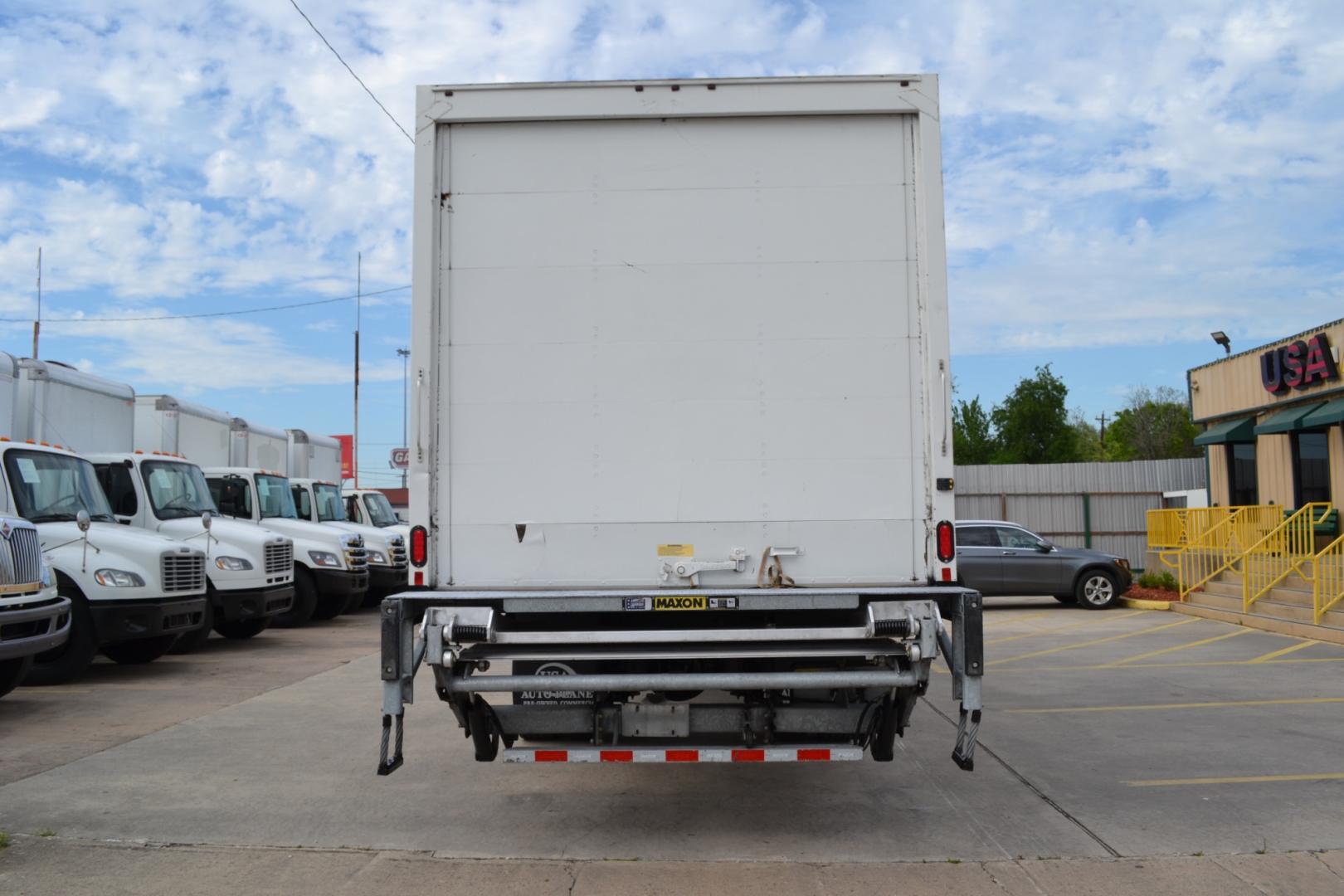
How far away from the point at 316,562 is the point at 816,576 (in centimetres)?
1353

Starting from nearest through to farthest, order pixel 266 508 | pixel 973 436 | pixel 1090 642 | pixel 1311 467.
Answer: pixel 1090 642
pixel 266 508
pixel 1311 467
pixel 973 436

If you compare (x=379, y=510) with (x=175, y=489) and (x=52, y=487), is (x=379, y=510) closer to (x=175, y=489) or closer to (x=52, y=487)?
(x=175, y=489)

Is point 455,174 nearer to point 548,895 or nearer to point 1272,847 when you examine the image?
point 548,895

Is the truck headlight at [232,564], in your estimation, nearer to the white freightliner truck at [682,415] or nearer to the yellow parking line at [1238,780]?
the white freightliner truck at [682,415]

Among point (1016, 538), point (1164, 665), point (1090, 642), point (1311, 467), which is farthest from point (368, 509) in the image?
point (1311, 467)

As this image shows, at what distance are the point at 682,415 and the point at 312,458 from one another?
646 inches

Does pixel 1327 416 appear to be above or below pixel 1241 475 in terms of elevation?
above

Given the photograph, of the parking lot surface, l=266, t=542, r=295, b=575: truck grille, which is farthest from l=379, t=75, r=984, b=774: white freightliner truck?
l=266, t=542, r=295, b=575: truck grille

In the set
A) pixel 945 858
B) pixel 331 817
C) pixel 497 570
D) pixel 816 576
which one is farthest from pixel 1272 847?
pixel 331 817

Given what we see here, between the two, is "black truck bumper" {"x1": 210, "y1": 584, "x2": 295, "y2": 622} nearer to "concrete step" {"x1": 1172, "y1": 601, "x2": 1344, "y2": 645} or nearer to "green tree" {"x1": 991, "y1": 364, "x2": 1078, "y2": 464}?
"concrete step" {"x1": 1172, "y1": 601, "x2": 1344, "y2": 645}

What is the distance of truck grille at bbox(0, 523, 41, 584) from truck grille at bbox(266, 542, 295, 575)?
5135 millimetres

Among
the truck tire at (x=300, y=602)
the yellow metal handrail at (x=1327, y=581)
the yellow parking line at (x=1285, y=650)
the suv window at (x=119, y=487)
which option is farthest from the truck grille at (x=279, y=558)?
the yellow metal handrail at (x=1327, y=581)

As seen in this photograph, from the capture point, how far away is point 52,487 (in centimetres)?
1120

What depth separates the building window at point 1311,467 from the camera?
19.7 metres
